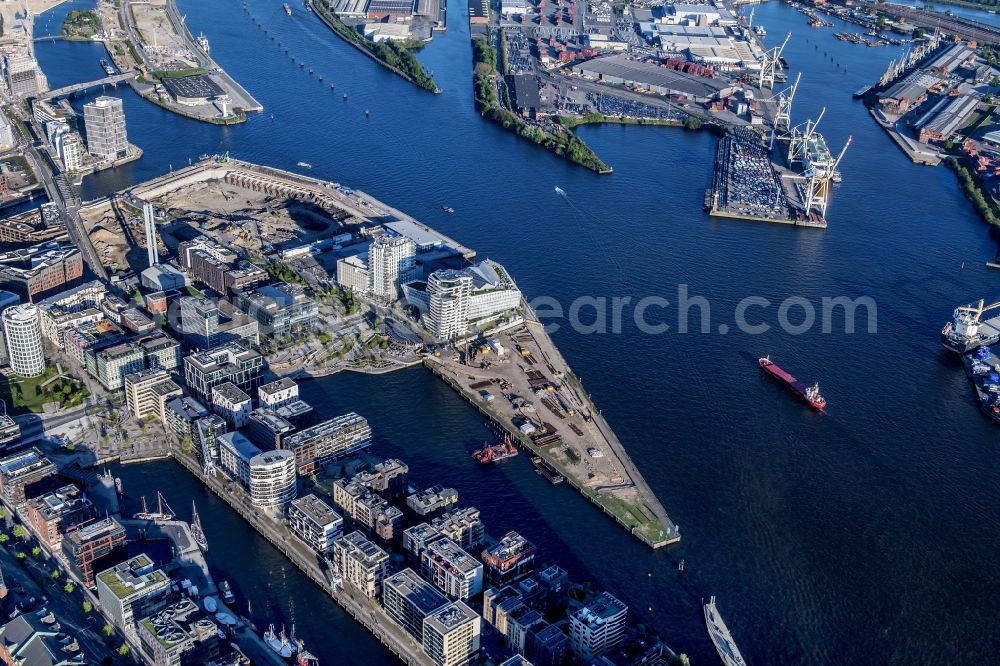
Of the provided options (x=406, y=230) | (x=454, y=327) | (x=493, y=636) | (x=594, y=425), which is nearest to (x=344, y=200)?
(x=406, y=230)

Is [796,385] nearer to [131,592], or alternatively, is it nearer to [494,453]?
[494,453]

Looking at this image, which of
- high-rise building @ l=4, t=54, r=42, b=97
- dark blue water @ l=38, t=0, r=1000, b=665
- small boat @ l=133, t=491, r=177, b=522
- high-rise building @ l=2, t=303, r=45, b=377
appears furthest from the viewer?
high-rise building @ l=4, t=54, r=42, b=97

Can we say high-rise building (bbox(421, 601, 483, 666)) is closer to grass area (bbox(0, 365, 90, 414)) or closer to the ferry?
the ferry

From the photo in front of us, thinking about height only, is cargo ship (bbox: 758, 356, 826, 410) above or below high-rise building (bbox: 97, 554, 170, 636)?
above

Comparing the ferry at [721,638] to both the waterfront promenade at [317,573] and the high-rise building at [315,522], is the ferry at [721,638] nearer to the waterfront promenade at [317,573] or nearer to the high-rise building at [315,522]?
the waterfront promenade at [317,573]

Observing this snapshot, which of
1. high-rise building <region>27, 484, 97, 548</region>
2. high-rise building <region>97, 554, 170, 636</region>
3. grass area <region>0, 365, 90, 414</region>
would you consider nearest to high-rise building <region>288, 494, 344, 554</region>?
high-rise building <region>97, 554, 170, 636</region>

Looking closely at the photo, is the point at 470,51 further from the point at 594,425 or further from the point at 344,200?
the point at 594,425
